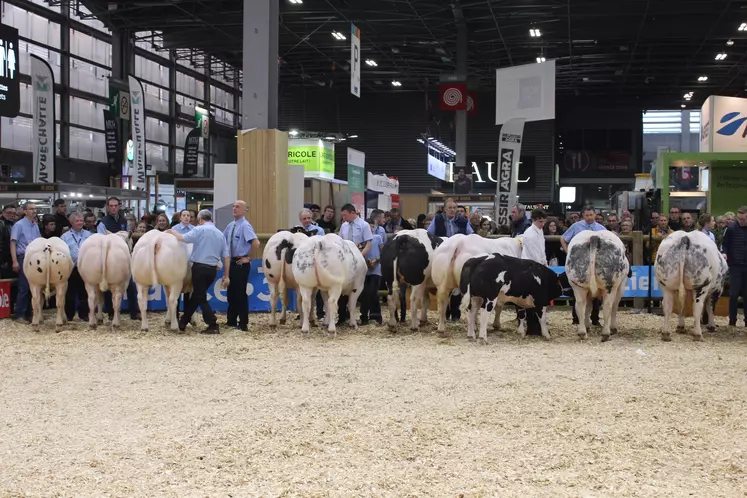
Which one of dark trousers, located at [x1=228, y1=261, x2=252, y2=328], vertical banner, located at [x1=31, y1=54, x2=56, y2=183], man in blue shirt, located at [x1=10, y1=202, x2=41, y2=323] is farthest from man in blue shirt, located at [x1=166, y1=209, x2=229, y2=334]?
vertical banner, located at [x1=31, y1=54, x2=56, y2=183]

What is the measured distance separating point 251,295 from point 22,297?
350cm

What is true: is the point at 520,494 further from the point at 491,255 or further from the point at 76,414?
the point at 491,255

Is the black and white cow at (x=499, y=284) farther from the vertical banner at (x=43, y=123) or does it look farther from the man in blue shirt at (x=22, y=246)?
the vertical banner at (x=43, y=123)

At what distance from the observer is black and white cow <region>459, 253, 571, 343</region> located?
1049cm

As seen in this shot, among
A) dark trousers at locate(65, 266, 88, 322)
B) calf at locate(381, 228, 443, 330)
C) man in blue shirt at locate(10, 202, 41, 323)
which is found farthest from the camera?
dark trousers at locate(65, 266, 88, 322)

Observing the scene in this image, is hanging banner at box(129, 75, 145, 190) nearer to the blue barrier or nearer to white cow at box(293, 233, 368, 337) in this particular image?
the blue barrier

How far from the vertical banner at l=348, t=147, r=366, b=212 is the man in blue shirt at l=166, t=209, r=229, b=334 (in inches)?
285

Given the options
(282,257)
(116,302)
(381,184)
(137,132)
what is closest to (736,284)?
(282,257)

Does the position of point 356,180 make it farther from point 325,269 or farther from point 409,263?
point 325,269

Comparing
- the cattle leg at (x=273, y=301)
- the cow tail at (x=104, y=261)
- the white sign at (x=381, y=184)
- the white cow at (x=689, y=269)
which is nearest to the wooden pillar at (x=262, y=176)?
the cattle leg at (x=273, y=301)

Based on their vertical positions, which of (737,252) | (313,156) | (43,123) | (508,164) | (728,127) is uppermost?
(43,123)

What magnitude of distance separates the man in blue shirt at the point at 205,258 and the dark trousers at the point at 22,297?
2919 mm

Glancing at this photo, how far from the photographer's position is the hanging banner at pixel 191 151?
1357 inches

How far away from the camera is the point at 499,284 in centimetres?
1051
